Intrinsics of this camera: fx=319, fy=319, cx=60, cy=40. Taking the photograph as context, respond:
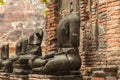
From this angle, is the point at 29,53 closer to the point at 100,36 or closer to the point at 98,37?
the point at 98,37

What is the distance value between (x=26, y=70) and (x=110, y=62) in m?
2.77

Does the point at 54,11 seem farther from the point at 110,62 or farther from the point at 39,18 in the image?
the point at 39,18

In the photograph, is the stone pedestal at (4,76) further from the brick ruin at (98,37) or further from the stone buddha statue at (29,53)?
the brick ruin at (98,37)

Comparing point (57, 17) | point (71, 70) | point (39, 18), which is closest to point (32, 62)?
point (71, 70)

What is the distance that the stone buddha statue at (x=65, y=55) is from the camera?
6.40 metres

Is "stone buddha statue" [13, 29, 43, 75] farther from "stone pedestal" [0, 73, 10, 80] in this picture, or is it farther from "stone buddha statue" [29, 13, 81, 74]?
"stone buddha statue" [29, 13, 81, 74]

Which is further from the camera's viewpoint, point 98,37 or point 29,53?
point 29,53

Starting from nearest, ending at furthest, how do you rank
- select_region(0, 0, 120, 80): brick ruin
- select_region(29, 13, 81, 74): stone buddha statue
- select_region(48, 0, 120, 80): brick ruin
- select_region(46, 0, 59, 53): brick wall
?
select_region(0, 0, 120, 80): brick ruin < select_region(48, 0, 120, 80): brick ruin < select_region(29, 13, 81, 74): stone buddha statue < select_region(46, 0, 59, 53): brick wall

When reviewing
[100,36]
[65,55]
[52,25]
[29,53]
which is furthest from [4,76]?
[100,36]

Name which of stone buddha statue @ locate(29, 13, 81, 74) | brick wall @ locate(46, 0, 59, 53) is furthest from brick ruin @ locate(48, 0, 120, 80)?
brick wall @ locate(46, 0, 59, 53)

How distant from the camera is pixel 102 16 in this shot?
698 centimetres

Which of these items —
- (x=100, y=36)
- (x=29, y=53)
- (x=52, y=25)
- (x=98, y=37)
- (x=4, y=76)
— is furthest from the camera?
(x=52, y=25)

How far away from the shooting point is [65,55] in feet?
21.4

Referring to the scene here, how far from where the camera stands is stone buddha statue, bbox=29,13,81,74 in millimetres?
6398
